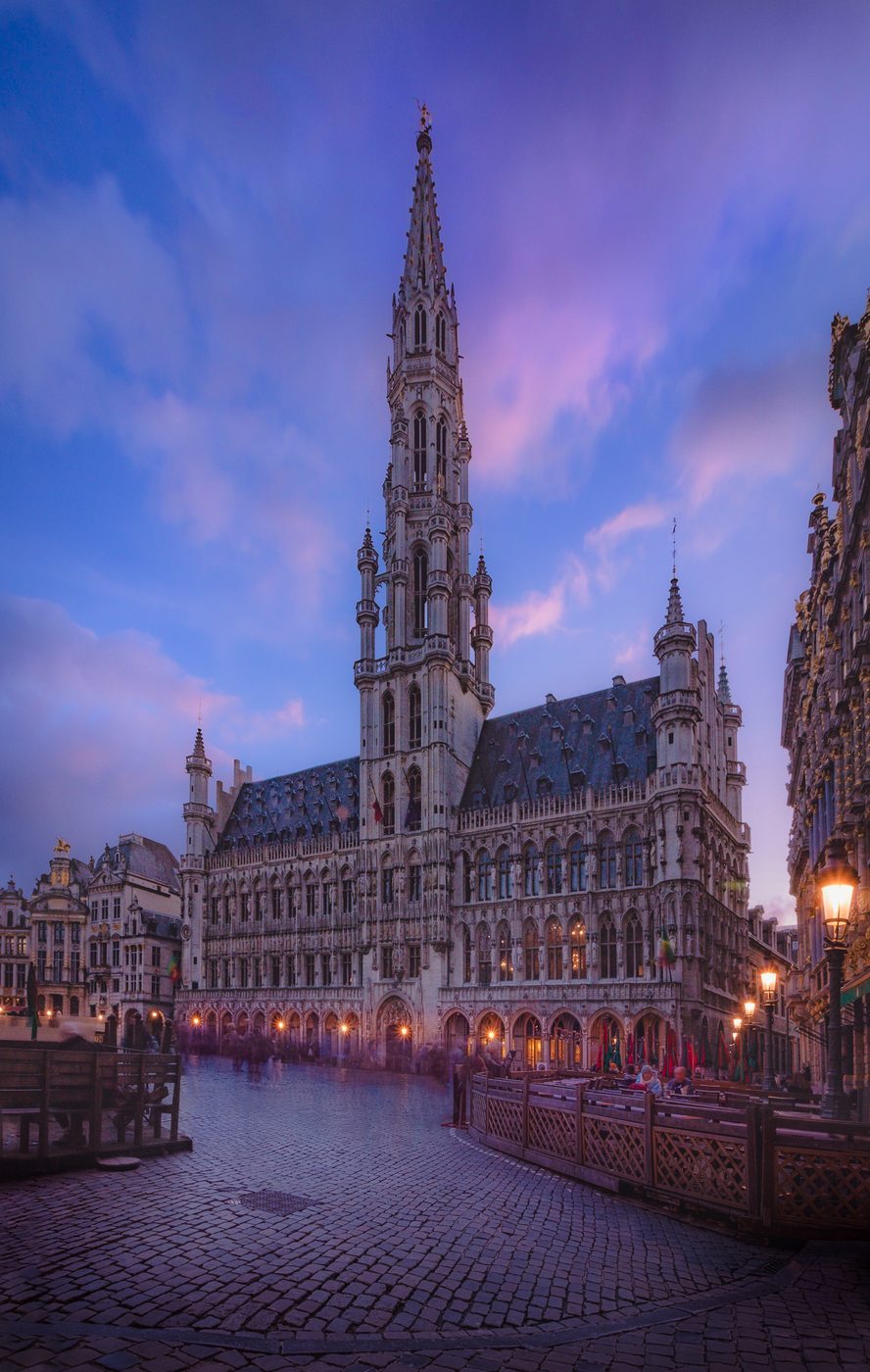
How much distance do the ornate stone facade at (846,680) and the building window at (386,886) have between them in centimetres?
2850

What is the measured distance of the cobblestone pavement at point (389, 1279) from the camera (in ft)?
26.7

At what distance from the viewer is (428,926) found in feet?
187

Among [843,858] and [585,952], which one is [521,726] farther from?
[843,858]

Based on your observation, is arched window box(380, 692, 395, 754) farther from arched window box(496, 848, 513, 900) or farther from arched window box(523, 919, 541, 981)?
arched window box(523, 919, 541, 981)

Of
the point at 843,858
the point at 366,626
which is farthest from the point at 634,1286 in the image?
the point at 366,626

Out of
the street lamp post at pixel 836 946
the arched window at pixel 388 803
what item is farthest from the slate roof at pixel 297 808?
the street lamp post at pixel 836 946

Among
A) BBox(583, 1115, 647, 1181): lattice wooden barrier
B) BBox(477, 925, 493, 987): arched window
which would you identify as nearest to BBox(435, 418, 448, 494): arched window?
BBox(477, 925, 493, 987): arched window

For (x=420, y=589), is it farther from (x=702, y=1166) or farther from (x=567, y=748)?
(x=702, y=1166)

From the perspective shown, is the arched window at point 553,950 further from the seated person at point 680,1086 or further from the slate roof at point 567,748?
the seated person at point 680,1086

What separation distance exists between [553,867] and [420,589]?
23.7 meters

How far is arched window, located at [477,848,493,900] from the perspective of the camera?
56375 mm

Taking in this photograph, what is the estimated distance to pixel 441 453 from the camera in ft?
230

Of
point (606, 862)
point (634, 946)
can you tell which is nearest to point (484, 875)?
point (606, 862)

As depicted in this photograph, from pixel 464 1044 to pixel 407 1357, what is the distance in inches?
1929
